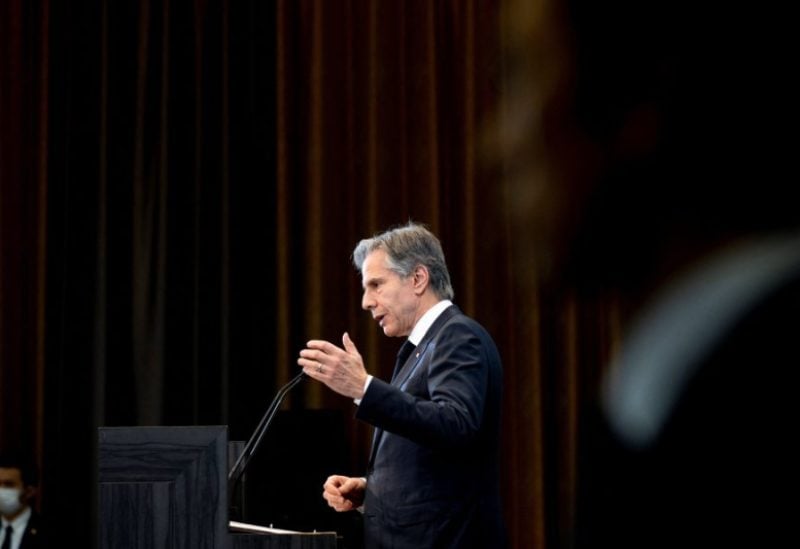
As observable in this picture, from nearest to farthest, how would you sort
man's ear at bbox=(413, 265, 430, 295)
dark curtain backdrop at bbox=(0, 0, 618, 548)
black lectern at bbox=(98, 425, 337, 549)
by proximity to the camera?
black lectern at bbox=(98, 425, 337, 549) → man's ear at bbox=(413, 265, 430, 295) → dark curtain backdrop at bbox=(0, 0, 618, 548)

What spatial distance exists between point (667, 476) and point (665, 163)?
1.47 m

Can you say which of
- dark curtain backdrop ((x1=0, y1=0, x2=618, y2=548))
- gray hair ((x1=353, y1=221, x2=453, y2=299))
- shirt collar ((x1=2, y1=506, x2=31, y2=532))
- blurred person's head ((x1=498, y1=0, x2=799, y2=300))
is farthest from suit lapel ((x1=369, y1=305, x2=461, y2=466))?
blurred person's head ((x1=498, y1=0, x2=799, y2=300))

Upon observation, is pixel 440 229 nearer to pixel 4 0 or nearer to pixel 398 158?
pixel 398 158

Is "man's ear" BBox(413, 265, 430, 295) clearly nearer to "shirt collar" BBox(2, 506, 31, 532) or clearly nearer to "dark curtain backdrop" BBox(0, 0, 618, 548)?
"dark curtain backdrop" BBox(0, 0, 618, 548)

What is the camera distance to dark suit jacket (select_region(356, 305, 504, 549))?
2.11 m

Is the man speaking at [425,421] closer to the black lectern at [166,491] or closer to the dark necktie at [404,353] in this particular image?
the dark necktie at [404,353]

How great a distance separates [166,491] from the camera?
1.89m

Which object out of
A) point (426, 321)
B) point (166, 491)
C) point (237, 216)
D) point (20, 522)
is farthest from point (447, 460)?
point (237, 216)

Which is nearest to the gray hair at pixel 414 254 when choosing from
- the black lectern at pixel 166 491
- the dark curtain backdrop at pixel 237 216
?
the black lectern at pixel 166 491

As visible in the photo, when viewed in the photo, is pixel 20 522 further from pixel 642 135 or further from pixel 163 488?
pixel 642 135

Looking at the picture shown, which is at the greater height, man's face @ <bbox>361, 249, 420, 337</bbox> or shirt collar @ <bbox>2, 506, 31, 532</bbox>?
man's face @ <bbox>361, 249, 420, 337</bbox>

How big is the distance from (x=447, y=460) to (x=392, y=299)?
0.44 m

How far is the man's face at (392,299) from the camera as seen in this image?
242 centimetres

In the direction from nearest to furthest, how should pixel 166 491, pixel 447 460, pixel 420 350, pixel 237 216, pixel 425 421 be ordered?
pixel 166 491 < pixel 425 421 < pixel 447 460 < pixel 420 350 < pixel 237 216
